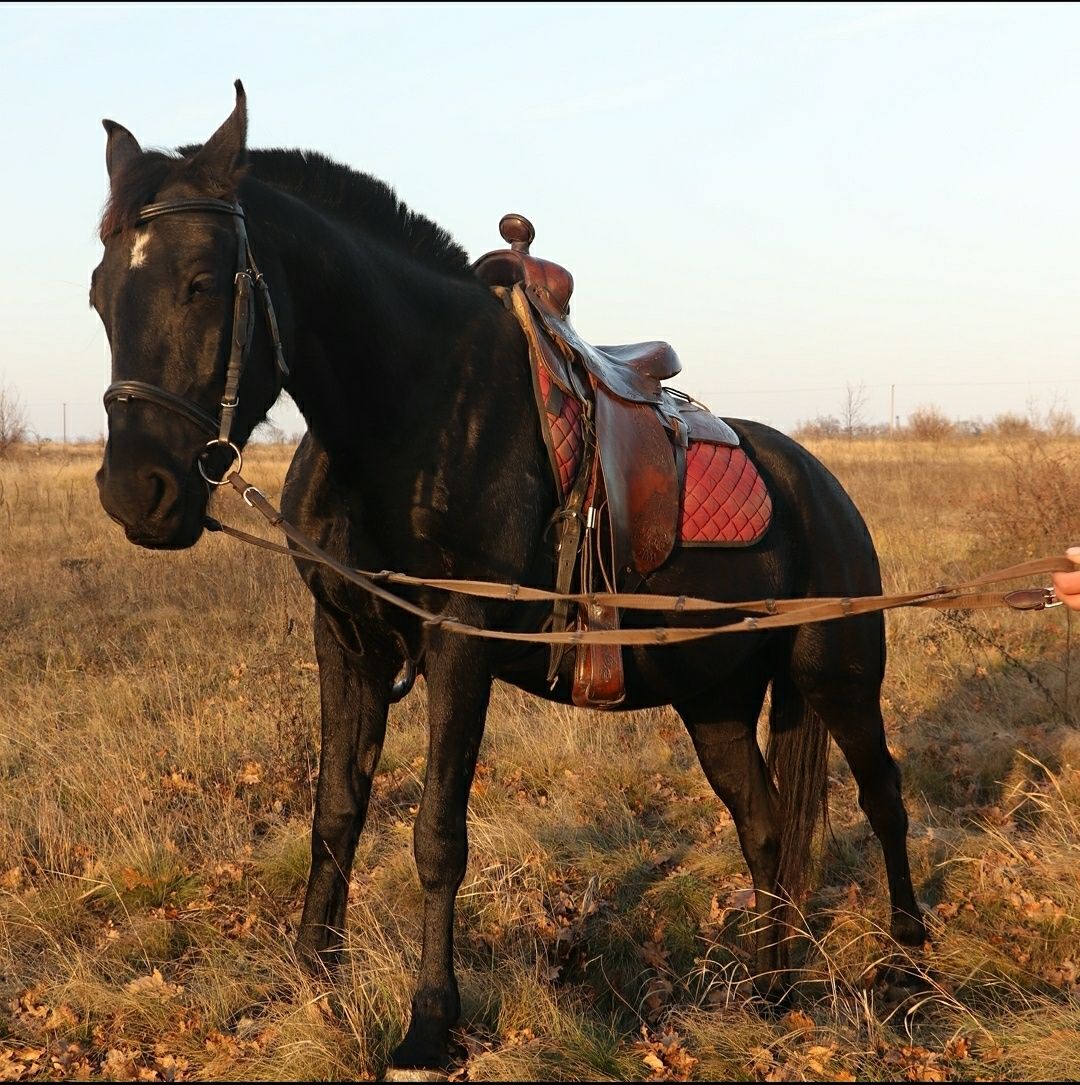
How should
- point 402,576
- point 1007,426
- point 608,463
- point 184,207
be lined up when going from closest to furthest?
point 184,207
point 402,576
point 608,463
point 1007,426

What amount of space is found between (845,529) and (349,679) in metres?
2.25

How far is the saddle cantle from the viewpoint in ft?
12.0

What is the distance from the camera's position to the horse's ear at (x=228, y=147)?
291 centimetres

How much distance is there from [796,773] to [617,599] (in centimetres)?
175

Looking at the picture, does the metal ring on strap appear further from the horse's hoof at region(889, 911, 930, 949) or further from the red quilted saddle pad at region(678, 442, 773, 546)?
the horse's hoof at region(889, 911, 930, 949)

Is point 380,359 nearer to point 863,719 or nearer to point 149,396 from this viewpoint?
point 149,396

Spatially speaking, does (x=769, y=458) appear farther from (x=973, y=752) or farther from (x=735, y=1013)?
(x=973, y=752)

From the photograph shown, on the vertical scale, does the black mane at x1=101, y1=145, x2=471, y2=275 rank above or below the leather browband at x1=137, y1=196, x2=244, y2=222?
above

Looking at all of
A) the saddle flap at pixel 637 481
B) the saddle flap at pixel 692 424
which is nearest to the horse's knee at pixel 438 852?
the saddle flap at pixel 637 481

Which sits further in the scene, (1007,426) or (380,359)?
(1007,426)

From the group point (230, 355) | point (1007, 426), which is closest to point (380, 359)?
point (230, 355)

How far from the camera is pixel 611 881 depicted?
4891 mm


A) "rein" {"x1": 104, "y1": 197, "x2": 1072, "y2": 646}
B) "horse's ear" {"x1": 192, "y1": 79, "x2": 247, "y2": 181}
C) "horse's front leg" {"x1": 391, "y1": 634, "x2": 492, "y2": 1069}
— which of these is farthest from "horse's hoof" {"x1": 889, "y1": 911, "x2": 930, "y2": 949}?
"horse's ear" {"x1": 192, "y1": 79, "x2": 247, "y2": 181}

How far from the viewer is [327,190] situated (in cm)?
348
